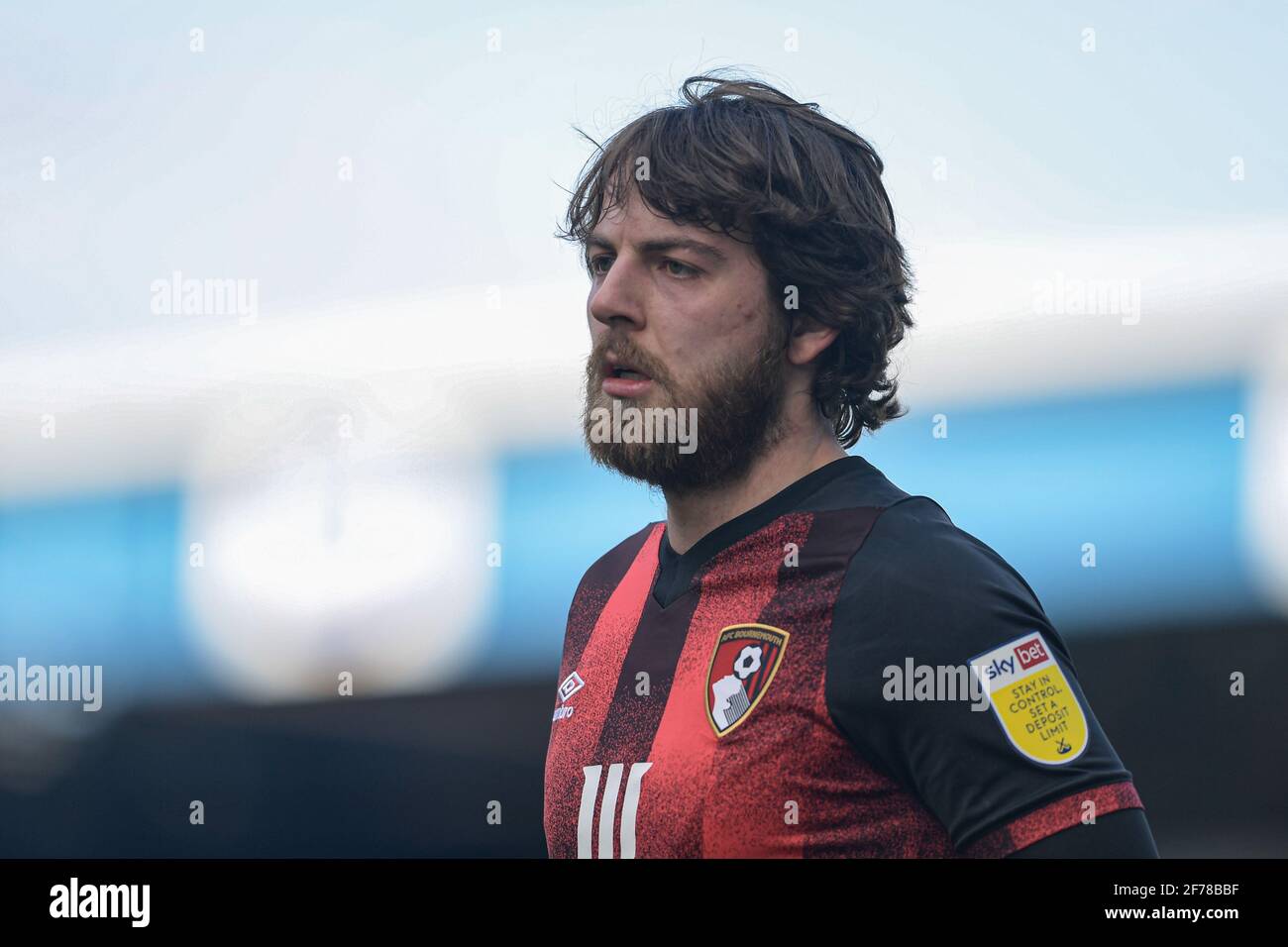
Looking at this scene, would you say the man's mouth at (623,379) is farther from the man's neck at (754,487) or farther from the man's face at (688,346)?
the man's neck at (754,487)

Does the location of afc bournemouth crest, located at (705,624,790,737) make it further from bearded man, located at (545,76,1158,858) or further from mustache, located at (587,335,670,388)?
mustache, located at (587,335,670,388)

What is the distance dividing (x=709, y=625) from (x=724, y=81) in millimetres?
1376

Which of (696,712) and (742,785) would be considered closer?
(742,785)

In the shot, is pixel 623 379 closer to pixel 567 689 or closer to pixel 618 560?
pixel 618 560

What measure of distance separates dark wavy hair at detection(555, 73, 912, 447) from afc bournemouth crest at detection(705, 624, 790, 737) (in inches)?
25.5

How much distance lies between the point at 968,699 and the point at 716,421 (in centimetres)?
79

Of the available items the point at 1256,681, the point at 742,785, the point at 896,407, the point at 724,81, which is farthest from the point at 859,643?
the point at 1256,681

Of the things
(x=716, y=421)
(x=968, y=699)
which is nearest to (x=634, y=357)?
(x=716, y=421)

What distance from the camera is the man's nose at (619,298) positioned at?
2.26m

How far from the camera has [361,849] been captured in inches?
142

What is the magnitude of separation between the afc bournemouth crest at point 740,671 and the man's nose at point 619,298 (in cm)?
70

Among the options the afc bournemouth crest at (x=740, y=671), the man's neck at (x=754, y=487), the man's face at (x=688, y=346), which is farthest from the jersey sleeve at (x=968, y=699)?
the man's face at (x=688, y=346)

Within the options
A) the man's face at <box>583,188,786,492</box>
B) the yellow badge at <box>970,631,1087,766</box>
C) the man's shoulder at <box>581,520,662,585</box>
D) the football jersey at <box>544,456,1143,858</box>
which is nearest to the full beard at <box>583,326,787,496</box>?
the man's face at <box>583,188,786,492</box>
